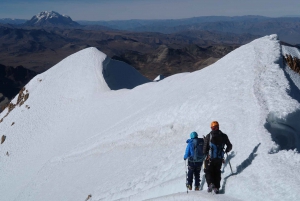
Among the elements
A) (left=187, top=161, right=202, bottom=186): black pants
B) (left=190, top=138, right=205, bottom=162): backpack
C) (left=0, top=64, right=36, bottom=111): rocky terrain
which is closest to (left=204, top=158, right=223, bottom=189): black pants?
(left=190, top=138, right=205, bottom=162): backpack

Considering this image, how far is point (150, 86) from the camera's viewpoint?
26250 mm

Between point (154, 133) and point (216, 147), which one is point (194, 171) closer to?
point (216, 147)

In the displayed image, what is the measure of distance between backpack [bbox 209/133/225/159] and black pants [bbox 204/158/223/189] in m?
0.17

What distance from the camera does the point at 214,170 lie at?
8.35 metres

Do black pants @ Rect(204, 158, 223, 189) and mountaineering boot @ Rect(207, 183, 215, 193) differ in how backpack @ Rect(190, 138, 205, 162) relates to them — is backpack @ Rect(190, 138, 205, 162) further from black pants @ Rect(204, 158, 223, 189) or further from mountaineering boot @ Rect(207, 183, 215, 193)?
mountaineering boot @ Rect(207, 183, 215, 193)

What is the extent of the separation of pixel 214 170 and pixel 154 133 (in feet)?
28.8

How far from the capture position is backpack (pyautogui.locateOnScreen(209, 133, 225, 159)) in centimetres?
801

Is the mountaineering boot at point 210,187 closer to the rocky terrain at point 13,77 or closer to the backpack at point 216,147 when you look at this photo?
the backpack at point 216,147

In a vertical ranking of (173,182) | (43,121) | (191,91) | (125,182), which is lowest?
(43,121)

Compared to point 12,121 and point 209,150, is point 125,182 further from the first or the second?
point 12,121

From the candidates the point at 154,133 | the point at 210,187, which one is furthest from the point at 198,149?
the point at 154,133

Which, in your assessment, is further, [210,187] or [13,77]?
[13,77]

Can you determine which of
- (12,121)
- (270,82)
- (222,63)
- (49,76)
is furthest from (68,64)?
(270,82)

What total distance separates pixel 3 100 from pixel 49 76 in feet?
211
